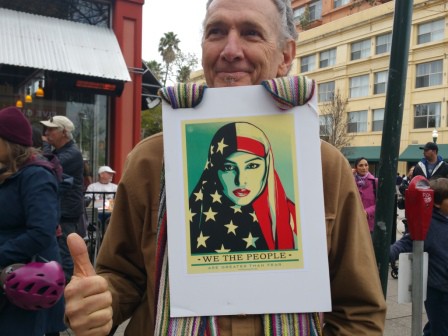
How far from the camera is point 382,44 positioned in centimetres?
3450

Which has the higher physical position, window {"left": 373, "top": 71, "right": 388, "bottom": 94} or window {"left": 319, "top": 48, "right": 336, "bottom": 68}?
window {"left": 319, "top": 48, "right": 336, "bottom": 68}

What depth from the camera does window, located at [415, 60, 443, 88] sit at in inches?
1219

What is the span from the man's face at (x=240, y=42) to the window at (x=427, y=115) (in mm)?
32923

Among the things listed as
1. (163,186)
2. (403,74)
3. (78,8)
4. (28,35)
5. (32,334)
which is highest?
(78,8)

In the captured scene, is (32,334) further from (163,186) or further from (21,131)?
(163,186)

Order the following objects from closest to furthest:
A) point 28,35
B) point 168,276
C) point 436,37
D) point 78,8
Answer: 1. point 168,276
2. point 28,35
3. point 78,8
4. point 436,37

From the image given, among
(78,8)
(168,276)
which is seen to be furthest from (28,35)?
(168,276)

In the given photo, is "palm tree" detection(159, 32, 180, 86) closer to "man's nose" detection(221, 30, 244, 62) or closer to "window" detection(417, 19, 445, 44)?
"window" detection(417, 19, 445, 44)

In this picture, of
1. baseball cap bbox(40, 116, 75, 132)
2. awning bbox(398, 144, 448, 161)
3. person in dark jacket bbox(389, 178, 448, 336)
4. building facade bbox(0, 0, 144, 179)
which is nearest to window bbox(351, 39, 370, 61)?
awning bbox(398, 144, 448, 161)

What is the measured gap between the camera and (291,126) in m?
1.23

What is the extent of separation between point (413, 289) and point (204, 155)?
2633mm

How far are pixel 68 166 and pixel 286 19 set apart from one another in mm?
3801

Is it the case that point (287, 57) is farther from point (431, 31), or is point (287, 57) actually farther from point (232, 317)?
point (431, 31)

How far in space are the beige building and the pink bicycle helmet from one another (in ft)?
91.2
